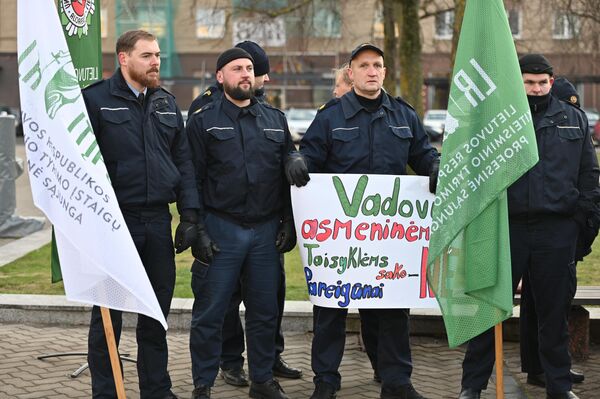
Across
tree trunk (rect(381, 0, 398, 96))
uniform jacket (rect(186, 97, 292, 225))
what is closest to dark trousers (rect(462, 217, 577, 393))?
uniform jacket (rect(186, 97, 292, 225))

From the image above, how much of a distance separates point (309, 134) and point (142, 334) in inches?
58.1

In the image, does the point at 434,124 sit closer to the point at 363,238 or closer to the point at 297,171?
the point at 363,238

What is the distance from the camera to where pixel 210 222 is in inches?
257

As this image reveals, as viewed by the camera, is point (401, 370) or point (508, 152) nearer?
point (508, 152)

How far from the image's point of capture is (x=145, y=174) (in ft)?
19.9

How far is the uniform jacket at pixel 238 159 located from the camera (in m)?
6.43

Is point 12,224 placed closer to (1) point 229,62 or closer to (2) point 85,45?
(2) point 85,45

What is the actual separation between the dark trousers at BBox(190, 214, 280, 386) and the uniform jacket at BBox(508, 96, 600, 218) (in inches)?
56.1

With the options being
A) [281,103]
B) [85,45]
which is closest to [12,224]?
[85,45]

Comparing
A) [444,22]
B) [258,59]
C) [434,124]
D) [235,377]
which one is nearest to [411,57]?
[444,22]

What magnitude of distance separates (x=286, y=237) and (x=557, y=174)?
156 cm

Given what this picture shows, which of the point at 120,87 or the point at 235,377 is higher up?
the point at 120,87

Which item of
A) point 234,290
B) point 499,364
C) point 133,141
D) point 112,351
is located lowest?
point 499,364

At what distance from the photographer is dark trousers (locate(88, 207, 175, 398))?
6.12 m
